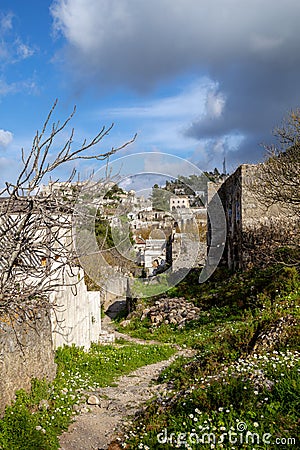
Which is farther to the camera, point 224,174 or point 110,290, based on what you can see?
point 224,174

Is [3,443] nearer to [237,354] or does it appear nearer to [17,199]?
[17,199]

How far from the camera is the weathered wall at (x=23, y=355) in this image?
5.35 metres

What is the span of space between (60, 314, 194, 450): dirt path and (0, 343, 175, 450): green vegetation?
17 cm

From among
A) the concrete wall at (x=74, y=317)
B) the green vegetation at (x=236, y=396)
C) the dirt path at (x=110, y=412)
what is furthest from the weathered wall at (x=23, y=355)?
the green vegetation at (x=236, y=396)

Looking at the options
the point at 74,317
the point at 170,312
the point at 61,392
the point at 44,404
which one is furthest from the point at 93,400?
the point at 170,312

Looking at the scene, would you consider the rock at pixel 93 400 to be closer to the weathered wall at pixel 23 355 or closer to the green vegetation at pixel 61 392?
the green vegetation at pixel 61 392

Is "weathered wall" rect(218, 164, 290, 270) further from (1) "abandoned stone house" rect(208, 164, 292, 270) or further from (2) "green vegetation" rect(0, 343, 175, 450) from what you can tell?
(2) "green vegetation" rect(0, 343, 175, 450)

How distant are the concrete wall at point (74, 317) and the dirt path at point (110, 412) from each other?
4.29 feet

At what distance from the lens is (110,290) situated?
59.8 ft

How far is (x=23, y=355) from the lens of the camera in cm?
574

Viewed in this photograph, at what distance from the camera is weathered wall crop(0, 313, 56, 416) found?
17.5 feet

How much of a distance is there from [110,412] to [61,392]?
83 centimetres

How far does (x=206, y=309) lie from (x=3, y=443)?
9.27 meters

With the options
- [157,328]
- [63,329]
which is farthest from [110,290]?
→ [63,329]
